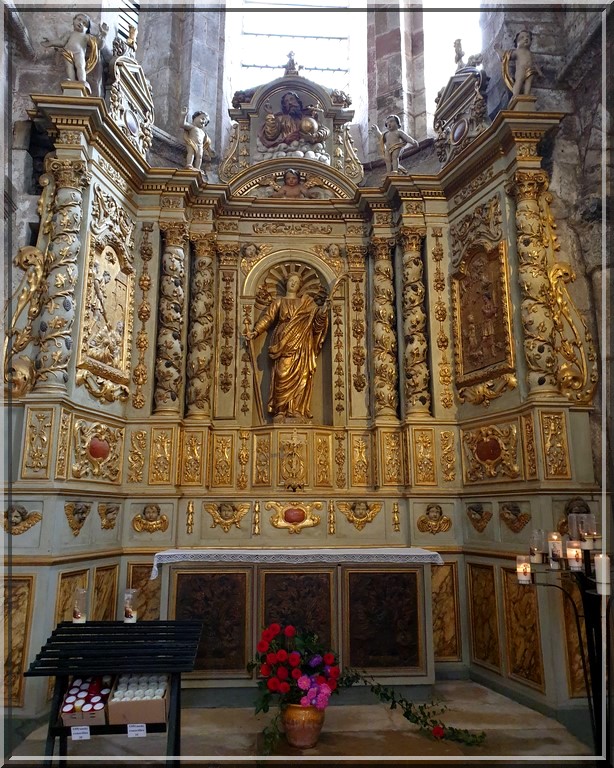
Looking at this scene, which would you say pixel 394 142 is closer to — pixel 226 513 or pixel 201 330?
pixel 201 330

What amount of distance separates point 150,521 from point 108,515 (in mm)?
584

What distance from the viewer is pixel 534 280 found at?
23.8ft

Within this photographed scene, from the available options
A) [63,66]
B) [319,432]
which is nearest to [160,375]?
[319,432]

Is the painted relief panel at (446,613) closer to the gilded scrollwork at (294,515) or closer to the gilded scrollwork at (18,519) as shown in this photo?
the gilded scrollwork at (294,515)

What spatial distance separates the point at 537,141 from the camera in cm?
756

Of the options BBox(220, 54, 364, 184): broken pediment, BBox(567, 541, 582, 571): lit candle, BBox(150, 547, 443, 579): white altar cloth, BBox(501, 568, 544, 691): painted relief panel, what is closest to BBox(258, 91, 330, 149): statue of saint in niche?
BBox(220, 54, 364, 184): broken pediment

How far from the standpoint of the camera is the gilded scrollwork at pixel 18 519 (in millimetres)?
6242

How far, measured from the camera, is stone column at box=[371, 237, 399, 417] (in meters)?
8.77

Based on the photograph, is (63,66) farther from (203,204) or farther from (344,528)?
(344,528)

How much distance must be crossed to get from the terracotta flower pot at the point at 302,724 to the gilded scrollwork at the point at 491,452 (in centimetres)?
347

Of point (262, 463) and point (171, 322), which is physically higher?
point (171, 322)

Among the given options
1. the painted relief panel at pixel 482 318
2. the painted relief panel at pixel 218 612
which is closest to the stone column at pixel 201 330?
the painted relief panel at pixel 218 612

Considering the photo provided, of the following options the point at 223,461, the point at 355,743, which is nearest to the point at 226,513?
the point at 223,461

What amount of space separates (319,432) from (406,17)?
8712 millimetres
